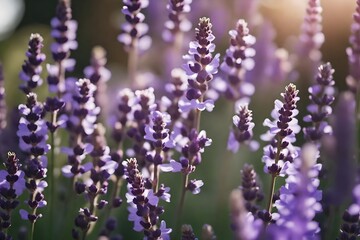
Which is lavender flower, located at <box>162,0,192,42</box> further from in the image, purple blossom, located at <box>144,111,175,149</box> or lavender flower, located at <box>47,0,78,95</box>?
purple blossom, located at <box>144,111,175,149</box>

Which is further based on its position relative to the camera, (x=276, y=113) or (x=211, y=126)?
(x=211, y=126)

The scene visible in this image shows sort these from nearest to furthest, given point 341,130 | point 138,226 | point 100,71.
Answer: point 341,130 → point 138,226 → point 100,71

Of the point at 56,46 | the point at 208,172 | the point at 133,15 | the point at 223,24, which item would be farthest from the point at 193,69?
the point at 223,24

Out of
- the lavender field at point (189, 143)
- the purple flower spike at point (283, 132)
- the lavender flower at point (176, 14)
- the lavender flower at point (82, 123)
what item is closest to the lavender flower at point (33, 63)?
the lavender field at point (189, 143)

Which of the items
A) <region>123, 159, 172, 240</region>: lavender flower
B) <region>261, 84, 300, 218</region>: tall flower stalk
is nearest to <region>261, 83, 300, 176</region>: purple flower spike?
<region>261, 84, 300, 218</region>: tall flower stalk

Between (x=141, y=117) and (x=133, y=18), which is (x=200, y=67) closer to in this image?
(x=141, y=117)

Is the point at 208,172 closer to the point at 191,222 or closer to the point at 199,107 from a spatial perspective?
the point at 191,222

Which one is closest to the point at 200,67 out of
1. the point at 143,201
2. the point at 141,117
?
the point at 141,117
